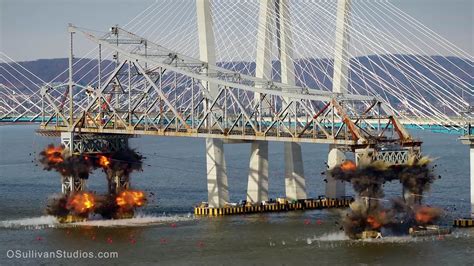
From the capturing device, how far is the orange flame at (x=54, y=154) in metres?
89.7

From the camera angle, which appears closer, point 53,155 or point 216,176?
point 216,176

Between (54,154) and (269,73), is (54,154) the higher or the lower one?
the lower one

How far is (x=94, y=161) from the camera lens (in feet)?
298

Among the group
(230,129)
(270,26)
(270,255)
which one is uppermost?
(270,26)

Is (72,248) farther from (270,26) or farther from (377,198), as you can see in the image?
(270,26)

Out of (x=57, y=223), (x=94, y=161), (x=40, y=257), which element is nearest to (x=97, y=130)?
(x=94, y=161)

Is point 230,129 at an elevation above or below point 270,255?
above

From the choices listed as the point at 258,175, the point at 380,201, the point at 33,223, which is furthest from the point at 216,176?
the point at 380,201

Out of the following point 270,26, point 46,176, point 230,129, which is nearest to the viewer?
point 230,129

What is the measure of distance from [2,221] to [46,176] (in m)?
46.2

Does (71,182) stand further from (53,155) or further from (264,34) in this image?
(264,34)

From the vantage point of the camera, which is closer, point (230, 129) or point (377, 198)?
point (377, 198)

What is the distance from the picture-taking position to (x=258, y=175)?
92562 mm

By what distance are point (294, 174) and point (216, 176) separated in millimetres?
6602
